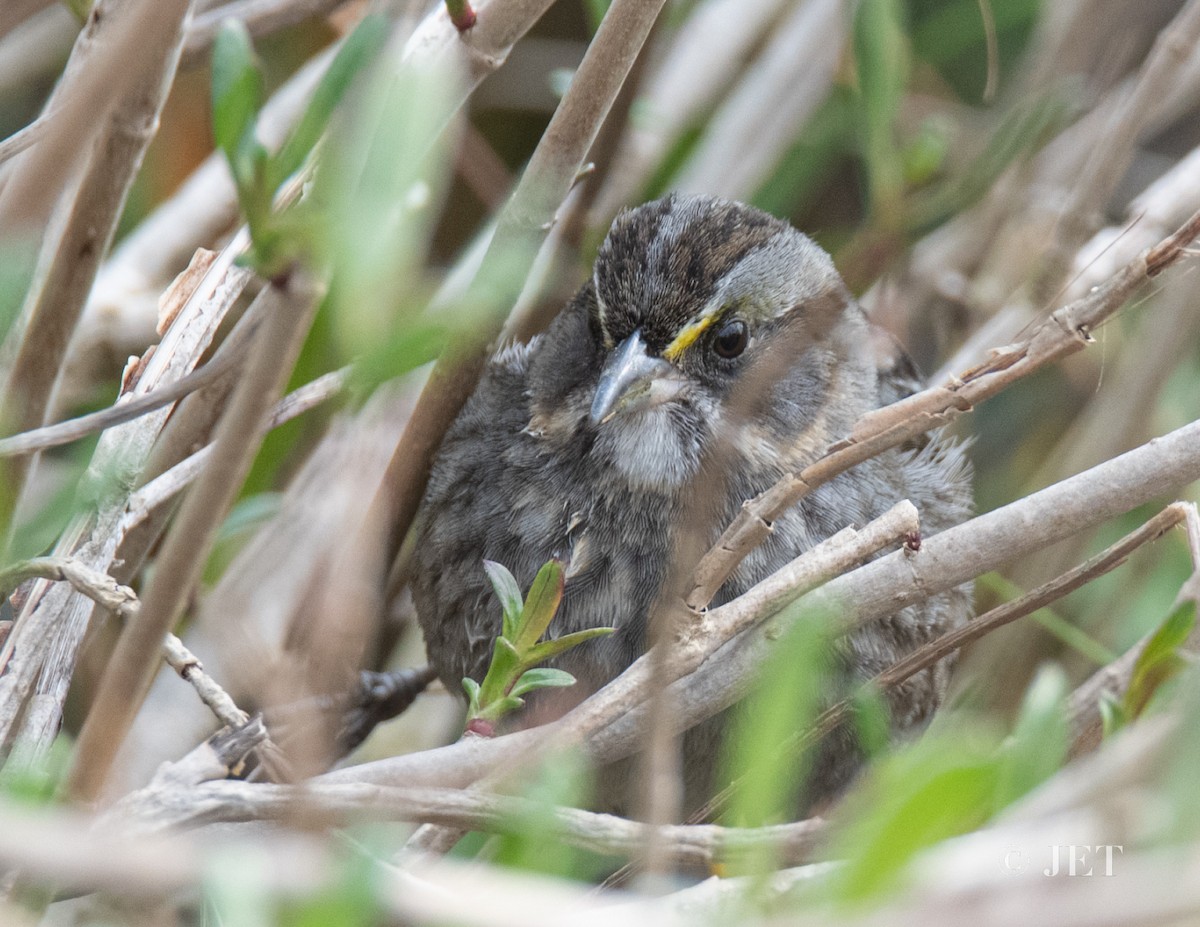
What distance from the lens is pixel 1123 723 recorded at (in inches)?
59.0

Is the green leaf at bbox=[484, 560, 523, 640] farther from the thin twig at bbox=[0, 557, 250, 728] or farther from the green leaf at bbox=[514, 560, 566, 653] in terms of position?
the thin twig at bbox=[0, 557, 250, 728]

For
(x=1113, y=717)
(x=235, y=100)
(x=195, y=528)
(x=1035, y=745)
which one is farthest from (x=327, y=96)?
(x=1113, y=717)

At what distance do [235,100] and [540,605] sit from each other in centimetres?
89

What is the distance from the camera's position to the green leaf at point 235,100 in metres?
1.04

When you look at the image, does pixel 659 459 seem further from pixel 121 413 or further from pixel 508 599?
pixel 121 413

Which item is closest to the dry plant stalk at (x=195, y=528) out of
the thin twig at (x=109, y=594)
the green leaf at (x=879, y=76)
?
the thin twig at (x=109, y=594)

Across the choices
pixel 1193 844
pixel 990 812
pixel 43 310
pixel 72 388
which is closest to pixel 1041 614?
pixel 990 812

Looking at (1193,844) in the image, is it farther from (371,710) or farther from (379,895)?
(371,710)

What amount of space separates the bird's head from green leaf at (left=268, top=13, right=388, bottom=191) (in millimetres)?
1077

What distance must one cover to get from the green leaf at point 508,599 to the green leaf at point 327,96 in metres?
0.78

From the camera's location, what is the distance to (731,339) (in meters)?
2.52

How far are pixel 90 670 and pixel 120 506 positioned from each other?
1.82ft

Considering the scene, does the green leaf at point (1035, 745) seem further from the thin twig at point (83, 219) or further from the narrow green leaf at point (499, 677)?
the thin twig at point (83, 219)


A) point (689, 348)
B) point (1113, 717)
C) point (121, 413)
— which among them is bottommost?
point (1113, 717)
